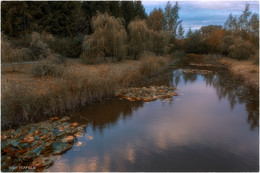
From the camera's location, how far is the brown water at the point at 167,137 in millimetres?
3586

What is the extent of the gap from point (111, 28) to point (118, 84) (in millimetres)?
6176

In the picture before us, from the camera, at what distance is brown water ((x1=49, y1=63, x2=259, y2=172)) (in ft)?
11.8

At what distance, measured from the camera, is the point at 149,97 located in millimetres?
7496

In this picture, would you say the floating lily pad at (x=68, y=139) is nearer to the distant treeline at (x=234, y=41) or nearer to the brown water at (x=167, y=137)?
the brown water at (x=167, y=137)

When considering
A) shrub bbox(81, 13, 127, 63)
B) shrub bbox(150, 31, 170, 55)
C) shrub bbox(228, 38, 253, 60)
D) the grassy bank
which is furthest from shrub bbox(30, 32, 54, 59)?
shrub bbox(228, 38, 253, 60)

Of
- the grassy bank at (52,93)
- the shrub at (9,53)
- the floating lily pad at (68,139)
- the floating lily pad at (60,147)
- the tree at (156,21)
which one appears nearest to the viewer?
the floating lily pad at (60,147)

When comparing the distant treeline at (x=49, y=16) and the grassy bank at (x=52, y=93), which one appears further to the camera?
the distant treeline at (x=49, y=16)

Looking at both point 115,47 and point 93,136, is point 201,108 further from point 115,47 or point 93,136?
point 115,47

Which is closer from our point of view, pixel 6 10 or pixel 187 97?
pixel 187 97

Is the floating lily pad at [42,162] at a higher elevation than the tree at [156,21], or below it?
below

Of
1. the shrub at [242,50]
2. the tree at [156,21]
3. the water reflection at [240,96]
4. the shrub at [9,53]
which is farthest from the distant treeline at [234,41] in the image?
the shrub at [9,53]

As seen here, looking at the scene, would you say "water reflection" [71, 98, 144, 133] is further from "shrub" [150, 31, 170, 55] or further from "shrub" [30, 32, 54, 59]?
"shrub" [150, 31, 170, 55]

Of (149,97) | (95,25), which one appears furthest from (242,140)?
(95,25)

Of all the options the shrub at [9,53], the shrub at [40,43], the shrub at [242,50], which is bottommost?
the shrub at [9,53]
